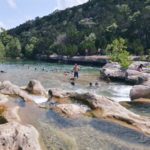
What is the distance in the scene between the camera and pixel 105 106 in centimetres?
815

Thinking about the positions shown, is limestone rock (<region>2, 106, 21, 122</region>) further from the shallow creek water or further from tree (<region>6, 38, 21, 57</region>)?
tree (<region>6, 38, 21, 57</region>)

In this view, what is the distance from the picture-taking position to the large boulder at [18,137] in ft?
16.3

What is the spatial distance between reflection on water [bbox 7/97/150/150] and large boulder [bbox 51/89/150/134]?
42 cm

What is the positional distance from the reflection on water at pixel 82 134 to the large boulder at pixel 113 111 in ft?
1.36

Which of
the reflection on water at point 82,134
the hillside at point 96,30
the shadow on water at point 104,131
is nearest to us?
the reflection on water at point 82,134

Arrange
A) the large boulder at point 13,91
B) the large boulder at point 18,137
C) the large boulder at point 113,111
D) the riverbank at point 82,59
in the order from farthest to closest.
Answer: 1. the riverbank at point 82,59
2. the large boulder at point 13,91
3. the large boulder at point 113,111
4. the large boulder at point 18,137

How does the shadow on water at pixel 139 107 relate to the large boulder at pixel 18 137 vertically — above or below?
below

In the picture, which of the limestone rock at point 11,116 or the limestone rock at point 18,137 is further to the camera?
the limestone rock at point 11,116

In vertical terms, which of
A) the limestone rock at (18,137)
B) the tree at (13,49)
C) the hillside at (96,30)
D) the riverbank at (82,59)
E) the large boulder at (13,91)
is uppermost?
the hillside at (96,30)

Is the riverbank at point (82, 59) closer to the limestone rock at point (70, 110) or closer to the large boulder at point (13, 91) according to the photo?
the large boulder at point (13, 91)

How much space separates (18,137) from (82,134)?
7.65 ft

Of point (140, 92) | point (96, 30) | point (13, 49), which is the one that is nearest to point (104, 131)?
point (140, 92)

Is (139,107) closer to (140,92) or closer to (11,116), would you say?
(140,92)

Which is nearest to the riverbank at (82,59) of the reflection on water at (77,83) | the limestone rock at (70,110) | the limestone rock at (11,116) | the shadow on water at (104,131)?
the reflection on water at (77,83)
